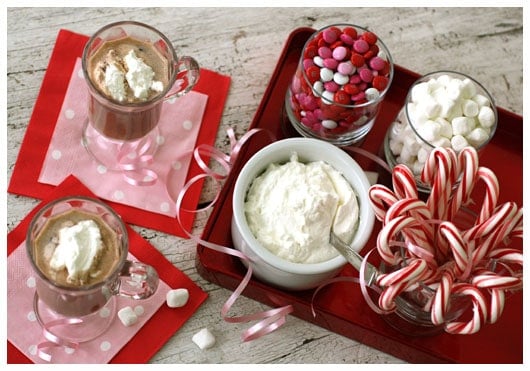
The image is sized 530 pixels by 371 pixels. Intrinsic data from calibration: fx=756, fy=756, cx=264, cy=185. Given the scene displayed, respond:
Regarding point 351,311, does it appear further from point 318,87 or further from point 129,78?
point 129,78

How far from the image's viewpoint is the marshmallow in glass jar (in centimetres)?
112

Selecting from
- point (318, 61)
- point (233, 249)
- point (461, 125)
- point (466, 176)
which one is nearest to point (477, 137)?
point (461, 125)

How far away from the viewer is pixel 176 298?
1.14m

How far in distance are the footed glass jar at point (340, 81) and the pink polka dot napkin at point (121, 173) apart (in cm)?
20

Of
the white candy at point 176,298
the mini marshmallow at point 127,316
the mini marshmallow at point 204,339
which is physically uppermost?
the white candy at point 176,298

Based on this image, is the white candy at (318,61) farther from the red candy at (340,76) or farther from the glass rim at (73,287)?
the glass rim at (73,287)

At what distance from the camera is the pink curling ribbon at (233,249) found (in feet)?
3.67

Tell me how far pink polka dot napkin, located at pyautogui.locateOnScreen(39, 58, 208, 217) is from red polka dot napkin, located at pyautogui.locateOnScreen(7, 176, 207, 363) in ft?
0.16

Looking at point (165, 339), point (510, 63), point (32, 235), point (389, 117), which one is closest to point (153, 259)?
point (165, 339)

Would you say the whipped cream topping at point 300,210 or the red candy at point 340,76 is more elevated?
the red candy at point 340,76

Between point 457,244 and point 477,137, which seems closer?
point 457,244

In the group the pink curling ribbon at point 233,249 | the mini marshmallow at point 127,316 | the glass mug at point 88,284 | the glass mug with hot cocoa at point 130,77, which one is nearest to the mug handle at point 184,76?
the glass mug with hot cocoa at point 130,77

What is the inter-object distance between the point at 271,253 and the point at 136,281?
0.19 meters

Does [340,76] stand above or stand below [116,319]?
above
